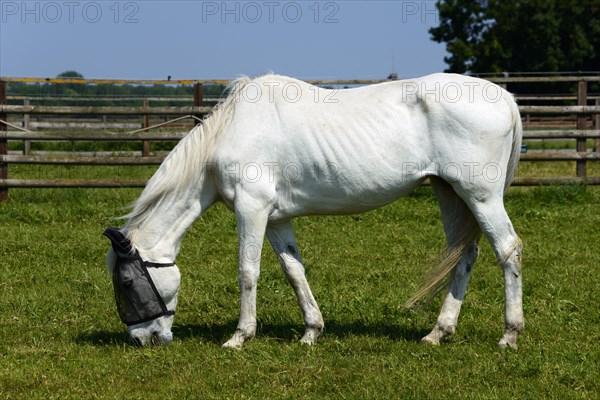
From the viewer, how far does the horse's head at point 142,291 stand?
17.8 feet

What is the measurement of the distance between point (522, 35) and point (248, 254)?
41033 mm

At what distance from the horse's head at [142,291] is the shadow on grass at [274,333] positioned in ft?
0.87

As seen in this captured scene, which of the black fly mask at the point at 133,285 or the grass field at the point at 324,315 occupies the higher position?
the black fly mask at the point at 133,285

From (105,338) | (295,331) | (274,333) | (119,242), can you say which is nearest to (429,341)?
(295,331)

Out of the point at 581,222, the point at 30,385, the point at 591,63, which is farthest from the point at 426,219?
the point at 591,63

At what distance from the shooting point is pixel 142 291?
543 cm

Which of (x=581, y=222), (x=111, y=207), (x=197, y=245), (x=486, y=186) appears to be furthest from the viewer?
(x=111, y=207)

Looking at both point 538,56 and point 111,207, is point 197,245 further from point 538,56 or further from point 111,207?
point 538,56

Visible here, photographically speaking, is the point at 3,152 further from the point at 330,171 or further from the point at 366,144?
the point at 366,144

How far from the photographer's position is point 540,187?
11.9m

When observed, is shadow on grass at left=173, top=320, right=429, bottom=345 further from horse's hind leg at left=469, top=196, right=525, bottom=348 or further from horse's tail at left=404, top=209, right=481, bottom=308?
horse's hind leg at left=469, top=196, right=525, bottom=348

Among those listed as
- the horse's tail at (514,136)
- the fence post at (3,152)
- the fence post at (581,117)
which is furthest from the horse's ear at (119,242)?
the fence post at (581,117)

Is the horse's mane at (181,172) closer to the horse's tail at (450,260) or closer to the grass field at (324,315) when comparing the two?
the grass field at (324,315)

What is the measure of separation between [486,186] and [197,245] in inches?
171
